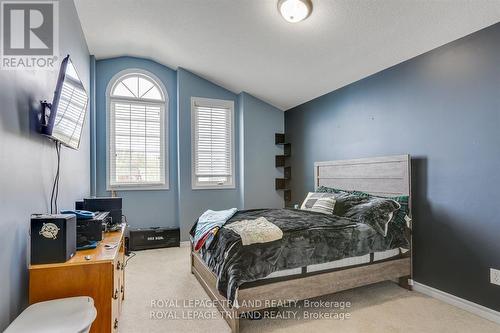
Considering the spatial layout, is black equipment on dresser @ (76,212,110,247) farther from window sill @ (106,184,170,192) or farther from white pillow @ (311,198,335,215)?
window sill @ (106,184,170,192)

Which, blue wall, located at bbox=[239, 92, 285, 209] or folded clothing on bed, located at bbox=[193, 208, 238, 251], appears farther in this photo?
blue wall, located at bbox=[239, 92, 285, 209]

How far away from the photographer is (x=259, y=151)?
5.09 meters

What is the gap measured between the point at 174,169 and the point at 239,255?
314cm

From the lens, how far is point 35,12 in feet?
6.39

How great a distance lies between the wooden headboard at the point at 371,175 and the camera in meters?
2.95

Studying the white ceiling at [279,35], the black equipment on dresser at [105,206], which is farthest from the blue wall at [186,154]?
the black equipment on dresser at [105,206]

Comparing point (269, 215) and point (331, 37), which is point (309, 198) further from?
point (331, 37)

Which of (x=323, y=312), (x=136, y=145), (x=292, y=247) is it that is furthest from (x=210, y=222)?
(x=136, y=145)

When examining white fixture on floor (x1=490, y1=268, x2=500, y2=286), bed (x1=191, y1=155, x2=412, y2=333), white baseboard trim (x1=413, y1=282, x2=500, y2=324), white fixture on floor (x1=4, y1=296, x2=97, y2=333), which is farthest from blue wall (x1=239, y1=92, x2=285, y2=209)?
white fixture on floor (x1=4, y1=296, x2=97, y2=333)

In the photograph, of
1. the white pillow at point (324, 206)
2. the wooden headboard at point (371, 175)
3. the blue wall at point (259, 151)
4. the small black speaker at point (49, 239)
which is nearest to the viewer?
the small black speaker at point (49, 239)

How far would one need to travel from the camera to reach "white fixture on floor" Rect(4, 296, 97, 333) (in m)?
1.16

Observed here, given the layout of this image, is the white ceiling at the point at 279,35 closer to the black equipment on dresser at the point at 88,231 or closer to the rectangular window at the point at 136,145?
the rectangular window at the point at 136,145

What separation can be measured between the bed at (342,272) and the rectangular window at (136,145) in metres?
2.03

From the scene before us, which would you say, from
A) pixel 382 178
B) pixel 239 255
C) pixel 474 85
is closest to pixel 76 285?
Result: pixel 239 255
